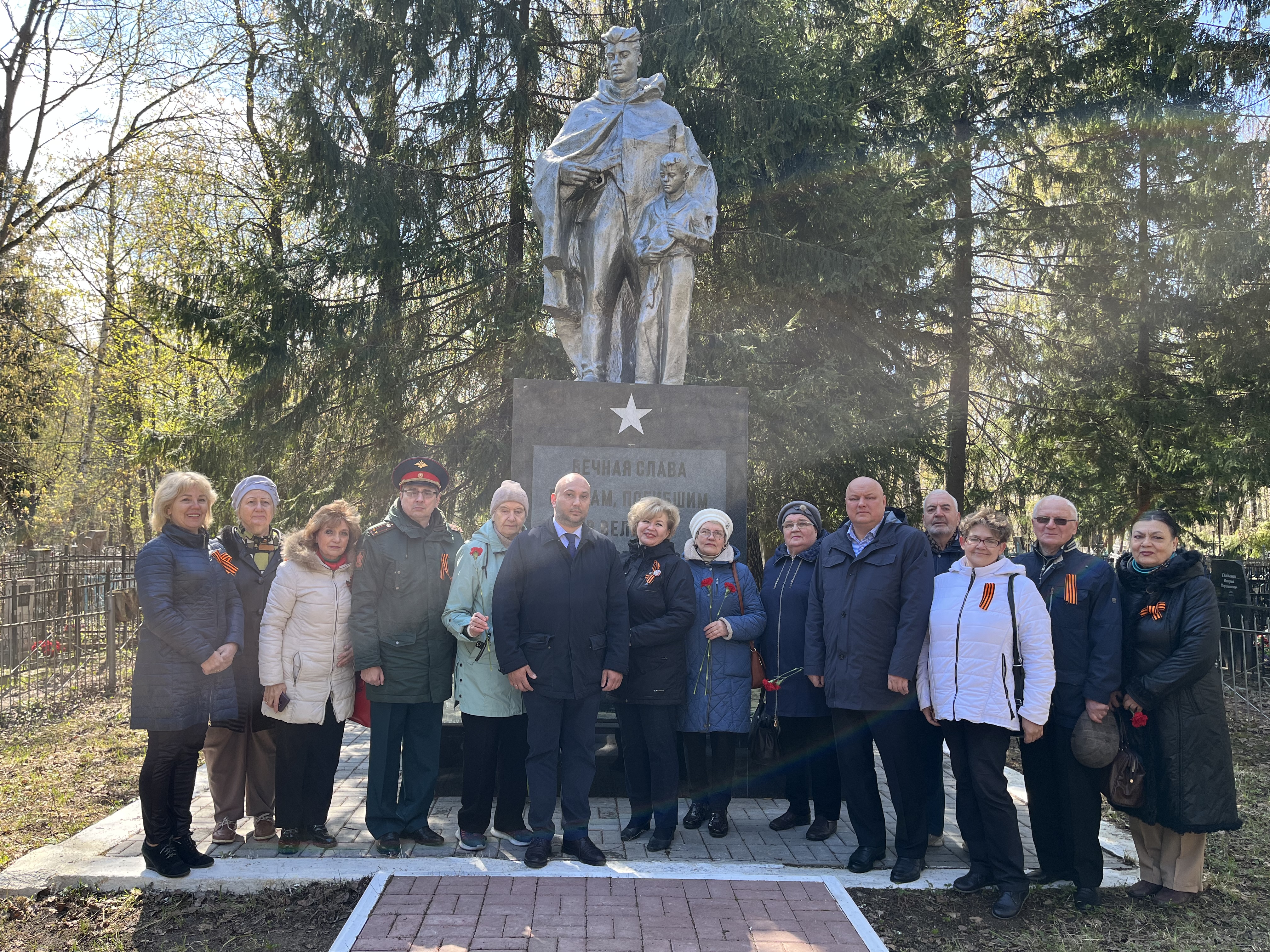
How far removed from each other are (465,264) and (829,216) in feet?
14.0

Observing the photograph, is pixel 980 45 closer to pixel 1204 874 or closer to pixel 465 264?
pixel 465 264

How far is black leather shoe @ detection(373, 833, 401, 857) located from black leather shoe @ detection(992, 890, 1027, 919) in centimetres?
260

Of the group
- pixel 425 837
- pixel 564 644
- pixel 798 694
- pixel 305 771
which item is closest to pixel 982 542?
pixel 798 694

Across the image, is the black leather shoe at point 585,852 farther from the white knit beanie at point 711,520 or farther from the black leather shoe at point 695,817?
the white knit beanie at point 711,520

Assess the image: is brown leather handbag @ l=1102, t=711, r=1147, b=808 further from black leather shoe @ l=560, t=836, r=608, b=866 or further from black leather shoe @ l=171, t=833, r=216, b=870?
black leather shoe @ l=171, t=833, r=216, b=870

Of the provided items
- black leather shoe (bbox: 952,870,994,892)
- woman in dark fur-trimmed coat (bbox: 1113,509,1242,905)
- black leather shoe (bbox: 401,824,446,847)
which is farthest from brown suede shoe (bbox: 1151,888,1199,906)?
black leather shoe (bbox: 401,824,446,847)

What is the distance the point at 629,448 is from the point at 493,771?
7.00 ft

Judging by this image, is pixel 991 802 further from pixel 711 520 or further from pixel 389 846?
pixel 389 846

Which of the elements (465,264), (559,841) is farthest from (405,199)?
(559,841)

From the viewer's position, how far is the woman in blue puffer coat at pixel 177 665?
3.98 metres

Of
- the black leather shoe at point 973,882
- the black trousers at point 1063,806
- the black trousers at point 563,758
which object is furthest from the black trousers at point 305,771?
the black trousers at point 1063,806

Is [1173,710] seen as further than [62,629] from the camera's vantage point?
No

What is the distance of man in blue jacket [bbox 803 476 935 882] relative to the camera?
13.5ft

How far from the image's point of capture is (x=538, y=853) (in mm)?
4090
